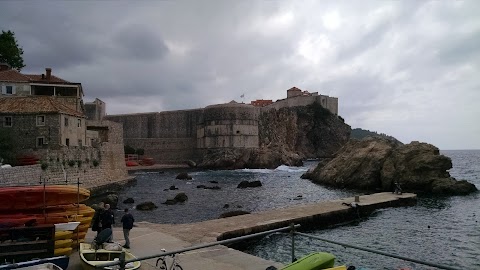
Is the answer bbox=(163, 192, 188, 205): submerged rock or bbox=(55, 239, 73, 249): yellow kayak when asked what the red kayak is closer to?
bbox=(55, 239, 73, 249): yellow kayak

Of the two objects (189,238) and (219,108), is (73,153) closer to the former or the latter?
(189,238)

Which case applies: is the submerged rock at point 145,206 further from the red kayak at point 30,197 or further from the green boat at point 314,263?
the green boat at point 314,263

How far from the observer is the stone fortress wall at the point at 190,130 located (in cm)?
7594

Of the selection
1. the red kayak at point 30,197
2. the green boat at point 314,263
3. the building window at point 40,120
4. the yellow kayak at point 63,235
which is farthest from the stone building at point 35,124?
the green boat at point 314,263

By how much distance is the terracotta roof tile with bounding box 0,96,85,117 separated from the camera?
28625 mm

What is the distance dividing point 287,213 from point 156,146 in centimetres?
6875

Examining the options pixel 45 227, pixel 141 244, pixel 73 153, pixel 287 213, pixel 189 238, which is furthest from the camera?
pixel 73 153

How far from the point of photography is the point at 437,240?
1656 cm

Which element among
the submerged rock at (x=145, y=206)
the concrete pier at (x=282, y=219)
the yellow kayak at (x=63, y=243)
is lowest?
the submerged rock at (x=145, y=206)

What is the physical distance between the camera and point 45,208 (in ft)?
35.3

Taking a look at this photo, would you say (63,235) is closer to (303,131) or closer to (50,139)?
(50,139)

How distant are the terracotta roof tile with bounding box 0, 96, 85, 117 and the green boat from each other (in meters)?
27.5

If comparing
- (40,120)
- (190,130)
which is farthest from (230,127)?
(40,120)

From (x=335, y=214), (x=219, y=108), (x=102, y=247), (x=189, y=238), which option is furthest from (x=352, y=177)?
(x=219, y=108)
